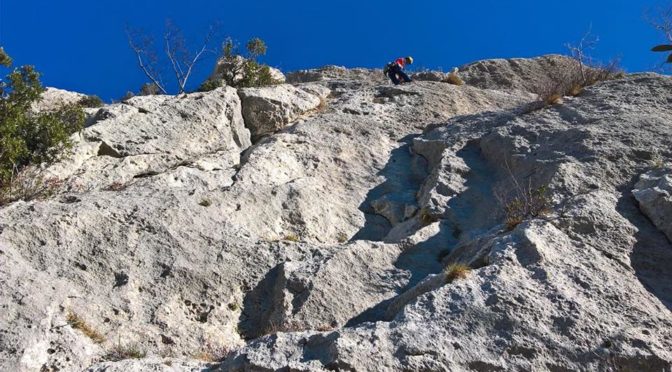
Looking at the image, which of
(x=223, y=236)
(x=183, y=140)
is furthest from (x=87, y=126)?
(x=223, y=236)

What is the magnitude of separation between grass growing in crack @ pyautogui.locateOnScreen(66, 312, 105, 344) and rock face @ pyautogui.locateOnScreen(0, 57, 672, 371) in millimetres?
33

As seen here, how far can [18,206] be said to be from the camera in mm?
10477

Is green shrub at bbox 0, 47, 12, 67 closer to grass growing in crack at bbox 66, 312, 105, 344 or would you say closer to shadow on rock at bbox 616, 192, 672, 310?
grass growing in crack at bbox 66, 312, 105, 344

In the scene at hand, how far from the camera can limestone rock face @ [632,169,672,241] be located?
960 centimetres

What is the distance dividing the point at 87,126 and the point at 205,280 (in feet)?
21.2

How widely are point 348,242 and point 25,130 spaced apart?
7.04m

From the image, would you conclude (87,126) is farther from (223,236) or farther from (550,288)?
(550,288)

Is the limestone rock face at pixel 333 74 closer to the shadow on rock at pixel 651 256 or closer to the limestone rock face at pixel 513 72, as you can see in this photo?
the limestone rock face at pixel 513 72

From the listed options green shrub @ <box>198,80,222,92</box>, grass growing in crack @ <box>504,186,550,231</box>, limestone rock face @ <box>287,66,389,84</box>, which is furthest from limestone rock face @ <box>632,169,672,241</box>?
limestone rock face @ <box>287,66,389,84</box>

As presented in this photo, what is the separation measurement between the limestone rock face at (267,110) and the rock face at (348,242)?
0.44 feet

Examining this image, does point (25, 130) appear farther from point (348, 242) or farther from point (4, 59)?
point (348, 242)

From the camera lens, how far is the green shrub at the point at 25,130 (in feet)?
41.0

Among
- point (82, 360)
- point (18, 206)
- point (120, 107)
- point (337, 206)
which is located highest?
point (120, 107)

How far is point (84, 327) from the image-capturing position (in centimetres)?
873
